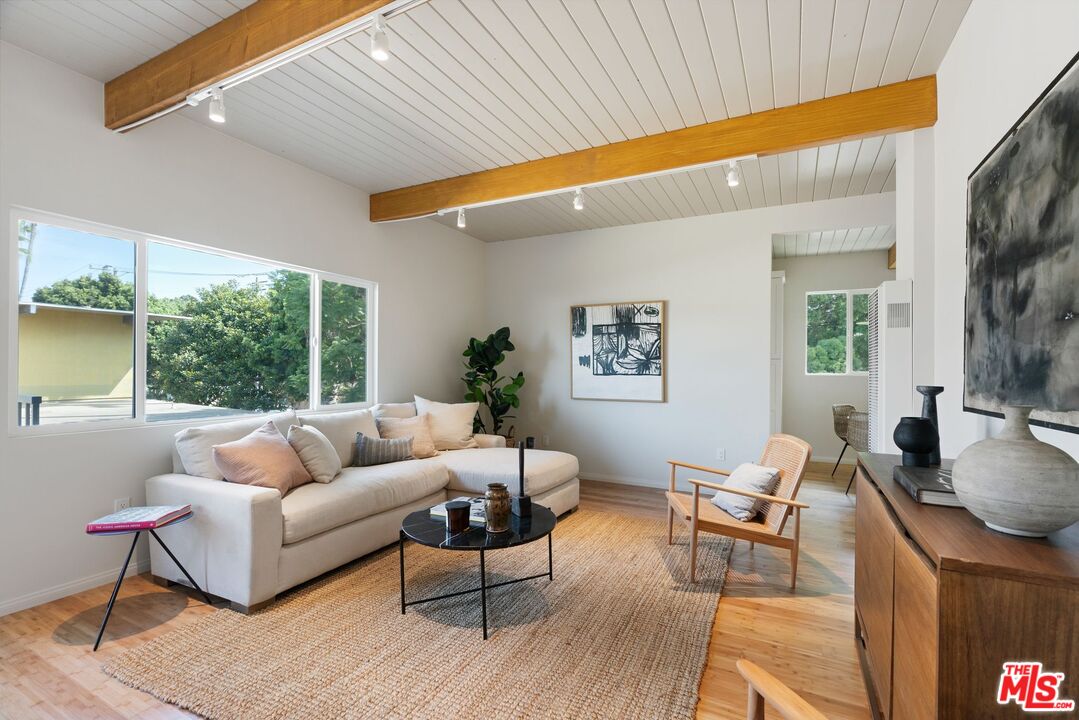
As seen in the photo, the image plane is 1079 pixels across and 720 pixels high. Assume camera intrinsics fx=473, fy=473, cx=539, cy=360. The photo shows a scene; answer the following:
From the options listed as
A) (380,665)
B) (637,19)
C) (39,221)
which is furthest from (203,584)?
(637,19)

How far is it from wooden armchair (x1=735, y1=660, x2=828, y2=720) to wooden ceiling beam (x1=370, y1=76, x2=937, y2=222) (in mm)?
2845

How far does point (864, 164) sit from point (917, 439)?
289cm

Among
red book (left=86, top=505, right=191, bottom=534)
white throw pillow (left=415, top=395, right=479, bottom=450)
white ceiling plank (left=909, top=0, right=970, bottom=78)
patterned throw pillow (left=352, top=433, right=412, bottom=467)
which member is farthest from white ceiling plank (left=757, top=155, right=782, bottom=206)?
red book (left=86, top=505, right=191, bottom=534)

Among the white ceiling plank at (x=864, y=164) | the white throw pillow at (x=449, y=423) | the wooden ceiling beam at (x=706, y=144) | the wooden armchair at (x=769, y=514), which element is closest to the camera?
the wooden ceiling beam at (x=706, y=144)

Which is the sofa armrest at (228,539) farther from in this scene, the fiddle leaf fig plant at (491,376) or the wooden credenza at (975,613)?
the fiddle leaf fig plant at (491,376)

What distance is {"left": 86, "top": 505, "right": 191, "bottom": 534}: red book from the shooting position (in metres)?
2.18

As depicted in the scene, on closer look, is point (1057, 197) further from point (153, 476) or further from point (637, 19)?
point (153, 476)

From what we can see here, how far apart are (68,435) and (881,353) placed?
15.1ft

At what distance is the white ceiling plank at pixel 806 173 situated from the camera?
11.2ft

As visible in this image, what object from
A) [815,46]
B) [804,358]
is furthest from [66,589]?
[804,358]

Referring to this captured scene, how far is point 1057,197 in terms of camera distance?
125 cm

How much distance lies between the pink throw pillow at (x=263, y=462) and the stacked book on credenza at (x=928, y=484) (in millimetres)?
2863

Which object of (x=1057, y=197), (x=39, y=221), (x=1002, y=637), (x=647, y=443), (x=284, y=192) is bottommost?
(x=647, y=443)

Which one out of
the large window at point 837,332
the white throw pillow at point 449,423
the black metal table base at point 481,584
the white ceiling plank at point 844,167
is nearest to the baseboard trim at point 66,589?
the black metal table base at point 481,584
